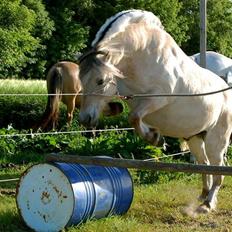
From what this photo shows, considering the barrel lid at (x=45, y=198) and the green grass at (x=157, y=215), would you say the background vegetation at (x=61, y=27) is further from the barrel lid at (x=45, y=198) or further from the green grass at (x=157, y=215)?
the barrel lid at (x=45, y=198)

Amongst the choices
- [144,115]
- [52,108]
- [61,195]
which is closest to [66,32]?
[52,108]

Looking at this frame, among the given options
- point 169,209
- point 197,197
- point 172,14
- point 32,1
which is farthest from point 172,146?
point 172,14

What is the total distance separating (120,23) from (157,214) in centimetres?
207

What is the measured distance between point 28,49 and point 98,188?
3789 cm

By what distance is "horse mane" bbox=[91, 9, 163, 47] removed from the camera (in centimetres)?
581

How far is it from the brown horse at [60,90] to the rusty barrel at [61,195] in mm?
6507

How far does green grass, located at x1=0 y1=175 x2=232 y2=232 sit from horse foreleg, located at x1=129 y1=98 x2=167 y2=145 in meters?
0.84

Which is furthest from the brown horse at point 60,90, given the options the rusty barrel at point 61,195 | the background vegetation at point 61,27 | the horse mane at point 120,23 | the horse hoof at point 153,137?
the background vegetation at point 61,27

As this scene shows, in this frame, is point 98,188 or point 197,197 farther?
point 197,197

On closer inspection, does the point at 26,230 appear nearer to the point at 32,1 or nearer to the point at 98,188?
the point at 98,188

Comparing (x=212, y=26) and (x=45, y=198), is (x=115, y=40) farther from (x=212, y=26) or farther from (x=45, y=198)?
(x=212, y=26)

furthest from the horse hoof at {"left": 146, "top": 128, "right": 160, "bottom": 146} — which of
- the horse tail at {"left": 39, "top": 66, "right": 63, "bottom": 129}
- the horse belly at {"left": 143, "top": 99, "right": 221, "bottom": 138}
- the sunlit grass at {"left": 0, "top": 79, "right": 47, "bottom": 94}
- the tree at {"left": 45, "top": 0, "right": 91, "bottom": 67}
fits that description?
the tree at {"left": 45, "top": 0, "right": 91, "bottom": 67}

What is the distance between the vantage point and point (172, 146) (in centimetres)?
1073

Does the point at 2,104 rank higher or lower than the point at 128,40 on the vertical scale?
lower
